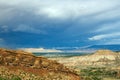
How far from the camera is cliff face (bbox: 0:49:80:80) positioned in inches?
1961

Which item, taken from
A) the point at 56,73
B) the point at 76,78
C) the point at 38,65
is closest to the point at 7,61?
the point at 38,65

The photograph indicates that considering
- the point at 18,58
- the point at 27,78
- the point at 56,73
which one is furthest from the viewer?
the point at 18,58

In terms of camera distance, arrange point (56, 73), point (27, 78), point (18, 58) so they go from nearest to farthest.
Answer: point (27, 78) → point (56, 73) → point (18, 58)

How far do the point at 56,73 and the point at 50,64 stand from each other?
4276mm

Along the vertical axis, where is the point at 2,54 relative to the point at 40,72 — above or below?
above

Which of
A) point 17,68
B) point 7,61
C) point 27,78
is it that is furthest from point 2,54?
point 27,78

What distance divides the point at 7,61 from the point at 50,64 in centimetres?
813

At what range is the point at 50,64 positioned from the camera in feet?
178

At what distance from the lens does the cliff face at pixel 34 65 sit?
4980 centimetres

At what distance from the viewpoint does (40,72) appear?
163ft

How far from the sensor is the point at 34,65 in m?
52.9

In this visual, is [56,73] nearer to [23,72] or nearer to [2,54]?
[23,72]

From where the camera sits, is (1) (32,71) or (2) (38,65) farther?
(2) (38,65)

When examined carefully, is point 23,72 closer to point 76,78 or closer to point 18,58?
point 18,58
